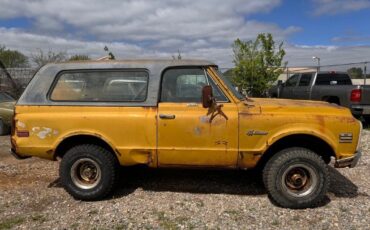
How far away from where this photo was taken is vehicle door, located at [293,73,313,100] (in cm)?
1328

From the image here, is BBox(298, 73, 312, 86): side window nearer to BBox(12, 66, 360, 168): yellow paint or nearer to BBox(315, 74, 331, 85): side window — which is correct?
BBox(315, 74, 331, 85): side window

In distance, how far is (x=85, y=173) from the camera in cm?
532

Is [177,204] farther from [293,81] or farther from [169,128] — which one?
[293,81]

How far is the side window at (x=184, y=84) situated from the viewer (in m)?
5.07

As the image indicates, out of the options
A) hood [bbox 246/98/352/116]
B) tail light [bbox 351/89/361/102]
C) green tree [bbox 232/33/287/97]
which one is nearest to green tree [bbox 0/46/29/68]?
green tree [bbox 232/33/287/97]

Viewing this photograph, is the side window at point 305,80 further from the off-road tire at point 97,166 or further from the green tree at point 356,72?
the off-road tire at point 97,166

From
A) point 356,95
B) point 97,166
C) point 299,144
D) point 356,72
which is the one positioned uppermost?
point 356,72

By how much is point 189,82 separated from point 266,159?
1444mm

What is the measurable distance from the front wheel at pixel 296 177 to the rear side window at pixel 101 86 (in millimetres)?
1945

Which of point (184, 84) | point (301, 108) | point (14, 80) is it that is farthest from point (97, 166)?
point (14, 80)

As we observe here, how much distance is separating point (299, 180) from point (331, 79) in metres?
9.34

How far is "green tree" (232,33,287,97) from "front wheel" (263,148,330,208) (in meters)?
14.1

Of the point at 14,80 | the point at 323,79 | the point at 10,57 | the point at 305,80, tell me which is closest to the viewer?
the point at 323,79

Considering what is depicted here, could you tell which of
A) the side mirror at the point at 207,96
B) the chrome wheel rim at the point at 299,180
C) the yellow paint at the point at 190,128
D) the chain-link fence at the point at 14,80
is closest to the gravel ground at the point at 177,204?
the chrome wheel rim at the point at 299,180
